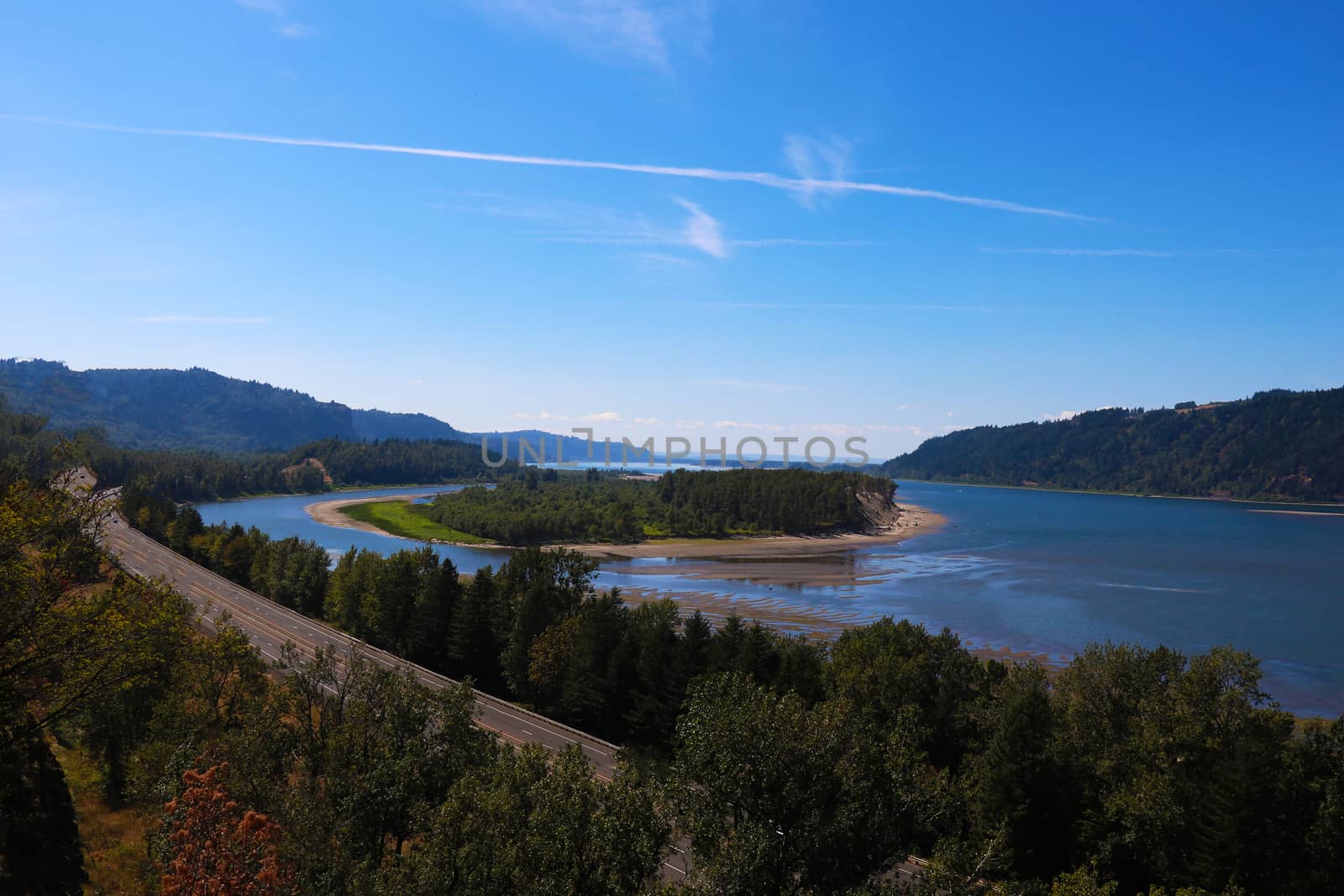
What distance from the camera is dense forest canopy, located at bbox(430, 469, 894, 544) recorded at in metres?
132

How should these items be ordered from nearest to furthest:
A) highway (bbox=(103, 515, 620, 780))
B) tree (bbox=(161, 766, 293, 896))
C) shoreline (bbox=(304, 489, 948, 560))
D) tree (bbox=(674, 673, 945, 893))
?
tree (bbox=(161, 766, 293, 896)), tree (bbox=(674, 673, 945, 893)), highway (bbox=(103, 515, 620, 780)), shoreline (bbox=(304, 489, 948, 560))

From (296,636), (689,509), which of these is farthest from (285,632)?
Result: (689,509)

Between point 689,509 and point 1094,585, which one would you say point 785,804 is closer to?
point 1094,585

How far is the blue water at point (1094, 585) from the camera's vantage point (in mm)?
62094

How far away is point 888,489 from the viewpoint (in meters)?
171

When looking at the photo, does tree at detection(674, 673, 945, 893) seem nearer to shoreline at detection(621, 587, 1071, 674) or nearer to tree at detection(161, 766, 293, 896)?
tree at detection(161, 766, 293, 896)

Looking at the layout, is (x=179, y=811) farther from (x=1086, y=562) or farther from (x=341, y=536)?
A: (x=341, y=536)

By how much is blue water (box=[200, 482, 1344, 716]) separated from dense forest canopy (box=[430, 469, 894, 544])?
14357mm

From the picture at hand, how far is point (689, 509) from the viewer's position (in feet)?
486

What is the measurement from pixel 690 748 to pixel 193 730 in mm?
18652

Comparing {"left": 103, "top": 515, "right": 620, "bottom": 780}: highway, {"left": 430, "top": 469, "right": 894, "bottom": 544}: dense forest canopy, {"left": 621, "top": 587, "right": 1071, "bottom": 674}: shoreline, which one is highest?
{"left": 430, "top": 469, "right": 894, "bottom": 544}: dense forest canopy

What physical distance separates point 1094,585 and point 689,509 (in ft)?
250

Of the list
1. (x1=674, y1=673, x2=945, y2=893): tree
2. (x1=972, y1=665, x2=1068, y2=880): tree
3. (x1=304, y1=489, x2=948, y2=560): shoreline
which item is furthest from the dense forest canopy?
(x1=674, y1=673, x2=945, y2=893): tree

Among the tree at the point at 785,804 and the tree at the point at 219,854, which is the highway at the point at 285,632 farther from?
the tree at the point at 219,854
